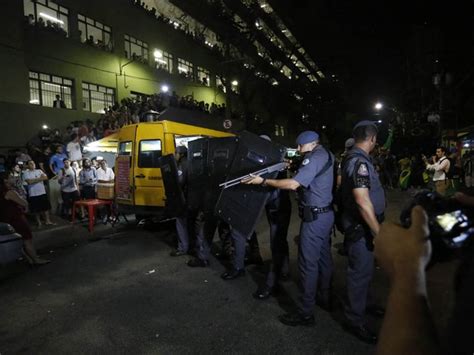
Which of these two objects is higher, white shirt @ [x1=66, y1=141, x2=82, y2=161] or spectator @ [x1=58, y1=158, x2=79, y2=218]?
white shirt @ [x1=66, y1=141, x2=82, y2=161]

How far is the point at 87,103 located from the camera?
1675 centimetres

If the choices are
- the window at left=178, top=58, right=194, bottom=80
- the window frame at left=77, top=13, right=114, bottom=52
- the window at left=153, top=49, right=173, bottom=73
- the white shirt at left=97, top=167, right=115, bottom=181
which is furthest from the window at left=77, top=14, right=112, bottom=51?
the white shirt at left=97, top=167, right=115, bottom=181

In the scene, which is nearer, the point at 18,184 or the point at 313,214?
the point at 313,214

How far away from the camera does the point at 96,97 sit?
17.4m

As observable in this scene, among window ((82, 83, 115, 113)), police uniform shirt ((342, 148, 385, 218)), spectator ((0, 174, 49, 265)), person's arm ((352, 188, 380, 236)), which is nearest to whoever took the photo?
person's arm ((352, 188, 380, 236))

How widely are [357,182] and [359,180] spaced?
26 mm

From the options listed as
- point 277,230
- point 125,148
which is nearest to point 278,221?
point 277,230

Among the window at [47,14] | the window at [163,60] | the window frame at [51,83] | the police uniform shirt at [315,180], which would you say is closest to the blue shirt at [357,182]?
the police uniform shirt at [315,180]

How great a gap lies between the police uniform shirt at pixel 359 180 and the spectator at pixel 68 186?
8.36 meters

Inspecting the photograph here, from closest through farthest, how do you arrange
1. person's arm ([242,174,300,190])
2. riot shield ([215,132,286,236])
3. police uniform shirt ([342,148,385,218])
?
1. police uniform shirt ([342,148,385,218])
2. person's arm ([242,174,300,190])
3. riot shield ([215,132,286,236])

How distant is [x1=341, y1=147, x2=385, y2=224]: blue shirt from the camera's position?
319 centimetres

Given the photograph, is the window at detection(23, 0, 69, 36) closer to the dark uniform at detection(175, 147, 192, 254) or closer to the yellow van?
the yellow van

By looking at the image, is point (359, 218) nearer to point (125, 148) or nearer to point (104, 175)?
point (125, 148)

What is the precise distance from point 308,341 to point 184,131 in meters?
6.57
